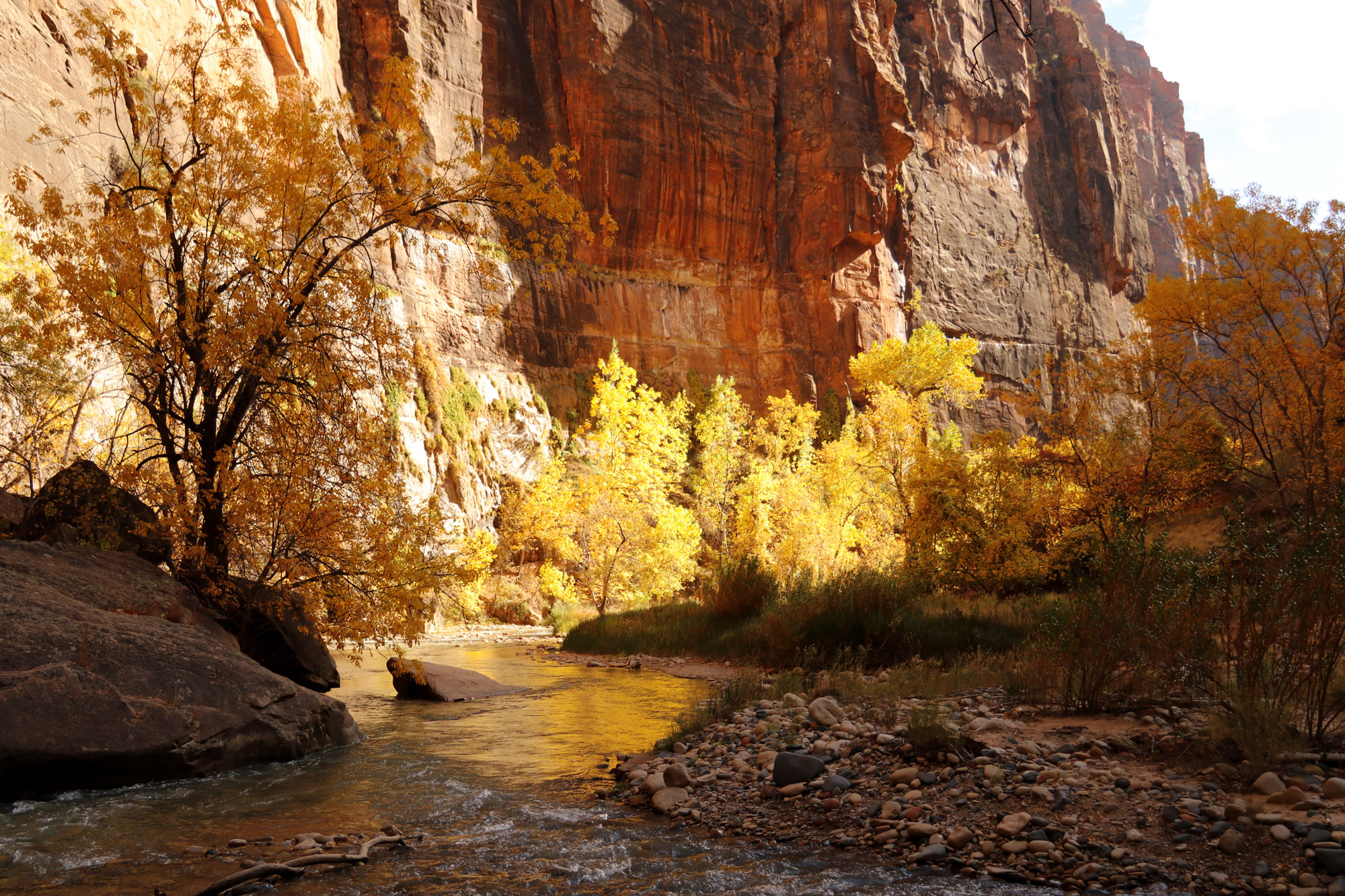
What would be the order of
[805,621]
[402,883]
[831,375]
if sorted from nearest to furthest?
[402,883] < [805,621] < [831,375]

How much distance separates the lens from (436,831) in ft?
18.3

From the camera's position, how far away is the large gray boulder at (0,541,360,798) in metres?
6.02

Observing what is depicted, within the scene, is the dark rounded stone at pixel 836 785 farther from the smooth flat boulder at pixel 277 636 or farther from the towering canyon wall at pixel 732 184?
the towering canyon wall at pixel 732 184

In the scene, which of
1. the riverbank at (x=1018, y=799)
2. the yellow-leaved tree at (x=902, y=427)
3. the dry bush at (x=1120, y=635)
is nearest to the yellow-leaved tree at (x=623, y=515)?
the yellow-leaved tree at (x=902, y=427)

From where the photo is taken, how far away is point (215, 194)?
9289 mm

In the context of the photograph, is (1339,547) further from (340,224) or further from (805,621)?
(340,224)

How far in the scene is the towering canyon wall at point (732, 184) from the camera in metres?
36.2

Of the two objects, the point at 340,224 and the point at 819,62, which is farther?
the point at 819,62

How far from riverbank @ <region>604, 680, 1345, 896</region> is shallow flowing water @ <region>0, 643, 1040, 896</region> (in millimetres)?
295

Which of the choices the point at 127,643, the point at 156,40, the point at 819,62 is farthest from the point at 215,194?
the point at 819,62

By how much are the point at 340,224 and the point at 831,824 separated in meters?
8.33

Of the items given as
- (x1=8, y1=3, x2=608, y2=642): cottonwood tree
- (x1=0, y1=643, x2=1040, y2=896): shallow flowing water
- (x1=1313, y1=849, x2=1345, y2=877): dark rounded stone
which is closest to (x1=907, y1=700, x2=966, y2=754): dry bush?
(x1=0, y1=643, x2=1040, y2=896): shallow flowing water

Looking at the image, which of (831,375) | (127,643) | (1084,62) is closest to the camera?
(127,643)

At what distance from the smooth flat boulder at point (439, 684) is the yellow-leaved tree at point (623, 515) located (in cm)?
900
